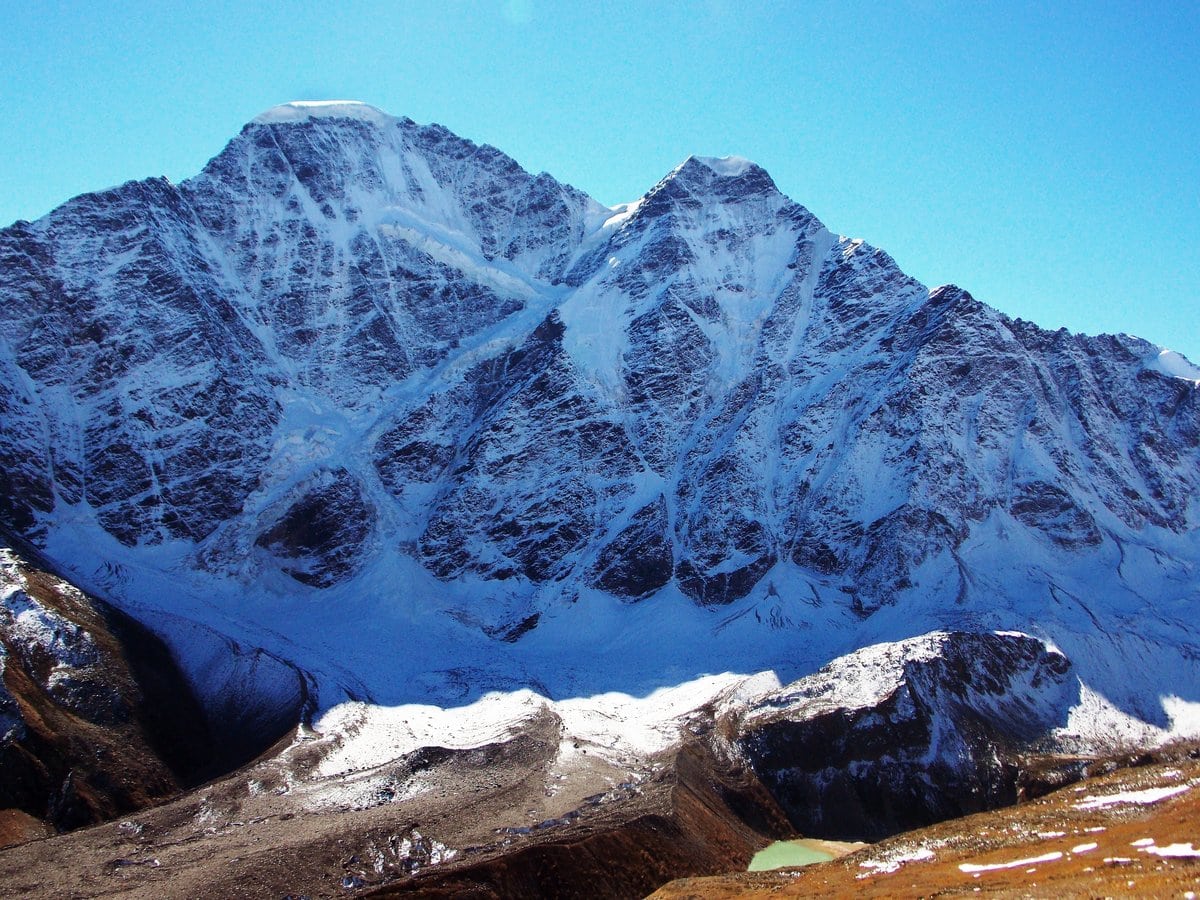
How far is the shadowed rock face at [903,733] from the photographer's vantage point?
76125 mm

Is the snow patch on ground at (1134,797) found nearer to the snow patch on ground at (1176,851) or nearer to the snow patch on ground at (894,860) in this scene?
the snow patch on ground at (894,860)

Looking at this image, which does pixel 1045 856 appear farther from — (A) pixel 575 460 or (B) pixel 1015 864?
(A) pixel 575 460

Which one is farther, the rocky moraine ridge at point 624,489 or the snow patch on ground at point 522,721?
the rocky moraine ridge at point 624,489

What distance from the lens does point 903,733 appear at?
80812 mm

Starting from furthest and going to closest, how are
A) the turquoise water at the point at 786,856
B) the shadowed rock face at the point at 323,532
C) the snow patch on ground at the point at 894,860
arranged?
the shadowed rock face at the point at 323,532
the turquoise water at the point at 786,856
the snow patch on ground at the point at 894,860

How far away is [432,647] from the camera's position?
4737 inches

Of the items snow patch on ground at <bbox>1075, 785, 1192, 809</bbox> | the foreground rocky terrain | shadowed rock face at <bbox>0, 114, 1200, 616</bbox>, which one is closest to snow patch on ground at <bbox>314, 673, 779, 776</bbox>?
the foreground rocky terrain

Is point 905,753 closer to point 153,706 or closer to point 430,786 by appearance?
point 430,786

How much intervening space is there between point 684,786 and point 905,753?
2172 cm

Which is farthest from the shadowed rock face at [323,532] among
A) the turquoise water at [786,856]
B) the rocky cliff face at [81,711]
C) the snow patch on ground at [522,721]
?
the turquoise water at [786,856]

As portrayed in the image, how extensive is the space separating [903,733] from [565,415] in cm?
Result: 8799

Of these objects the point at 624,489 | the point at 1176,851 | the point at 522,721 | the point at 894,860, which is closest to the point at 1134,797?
the point at 894,860

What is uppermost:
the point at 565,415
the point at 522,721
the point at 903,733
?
the point at 565,415

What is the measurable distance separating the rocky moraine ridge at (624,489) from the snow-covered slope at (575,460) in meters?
0.66
